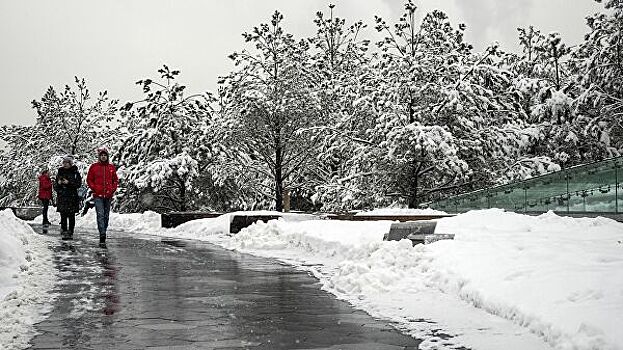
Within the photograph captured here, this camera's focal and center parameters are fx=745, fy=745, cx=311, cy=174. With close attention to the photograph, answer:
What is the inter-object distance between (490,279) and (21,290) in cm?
467

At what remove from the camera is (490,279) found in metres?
7.42

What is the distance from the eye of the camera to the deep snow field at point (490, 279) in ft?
17.6

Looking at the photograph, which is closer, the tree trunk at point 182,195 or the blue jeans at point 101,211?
the blue jeans at point 101,211

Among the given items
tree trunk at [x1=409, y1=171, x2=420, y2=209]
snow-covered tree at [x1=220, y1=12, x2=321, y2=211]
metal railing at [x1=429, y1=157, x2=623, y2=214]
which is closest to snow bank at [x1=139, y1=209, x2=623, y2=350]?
metal railing at [x1=429, y1=157, x2=623, y2=214]

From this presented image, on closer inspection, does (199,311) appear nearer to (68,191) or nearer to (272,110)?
(68,191)

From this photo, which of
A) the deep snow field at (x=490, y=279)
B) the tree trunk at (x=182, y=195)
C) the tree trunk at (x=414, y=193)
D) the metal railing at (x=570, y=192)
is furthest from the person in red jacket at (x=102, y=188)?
the tree trunk at (x=182, y=195)

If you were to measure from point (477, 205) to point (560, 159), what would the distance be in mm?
15386

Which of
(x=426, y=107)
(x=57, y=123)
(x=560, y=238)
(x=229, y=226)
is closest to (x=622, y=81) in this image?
(x=426, y=107)

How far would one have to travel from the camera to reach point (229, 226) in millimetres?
18969

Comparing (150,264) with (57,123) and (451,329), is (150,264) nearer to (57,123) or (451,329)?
(451,329)

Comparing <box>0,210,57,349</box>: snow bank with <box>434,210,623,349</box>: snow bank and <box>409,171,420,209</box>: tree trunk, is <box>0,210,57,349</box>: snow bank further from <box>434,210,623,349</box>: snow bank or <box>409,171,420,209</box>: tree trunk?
<box>409,171,420,209</box>: tree trunk

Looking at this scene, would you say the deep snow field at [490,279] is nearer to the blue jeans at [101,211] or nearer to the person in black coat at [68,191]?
the blue jeans at [101,211]

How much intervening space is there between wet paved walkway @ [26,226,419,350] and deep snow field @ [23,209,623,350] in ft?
1.48

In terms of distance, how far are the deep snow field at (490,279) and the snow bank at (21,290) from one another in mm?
2941
